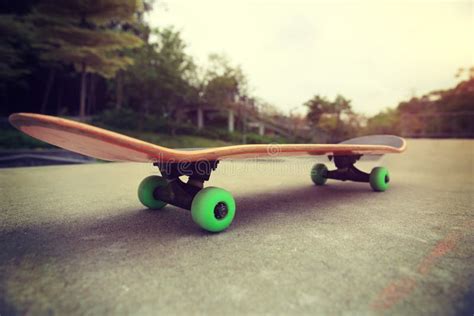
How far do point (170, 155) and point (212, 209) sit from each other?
1.19ft

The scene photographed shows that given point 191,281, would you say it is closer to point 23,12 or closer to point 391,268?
point 391,268

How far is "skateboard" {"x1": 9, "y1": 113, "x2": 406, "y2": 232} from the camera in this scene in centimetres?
104

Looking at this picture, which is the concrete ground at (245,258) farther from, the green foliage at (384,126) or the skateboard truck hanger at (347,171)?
the green foliage at (384,126)

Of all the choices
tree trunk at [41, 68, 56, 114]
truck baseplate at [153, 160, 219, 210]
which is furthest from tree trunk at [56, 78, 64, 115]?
truck baseplate at [153, 160, 219, 210]

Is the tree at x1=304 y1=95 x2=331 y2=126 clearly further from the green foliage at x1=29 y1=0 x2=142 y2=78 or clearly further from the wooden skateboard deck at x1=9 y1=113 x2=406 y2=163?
the wooden skateboard deck at x1=9 y1=113 x2=406 y2=163

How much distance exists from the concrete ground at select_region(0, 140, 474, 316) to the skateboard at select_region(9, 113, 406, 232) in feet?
0.42

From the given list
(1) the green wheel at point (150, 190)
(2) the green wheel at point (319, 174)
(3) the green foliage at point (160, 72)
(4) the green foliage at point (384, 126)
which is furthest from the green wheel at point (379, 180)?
(3) the green foliage at point (160, 72)

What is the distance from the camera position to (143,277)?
0.99 meters

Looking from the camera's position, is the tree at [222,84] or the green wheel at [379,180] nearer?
the green wheel at [379,180]

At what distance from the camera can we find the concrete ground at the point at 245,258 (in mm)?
840

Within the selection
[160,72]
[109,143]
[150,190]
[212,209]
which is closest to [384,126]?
[160,72]

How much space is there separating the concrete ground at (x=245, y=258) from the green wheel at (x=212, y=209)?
0.06m

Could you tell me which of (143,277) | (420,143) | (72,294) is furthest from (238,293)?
(420,143)

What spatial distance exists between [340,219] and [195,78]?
45.0 feet
